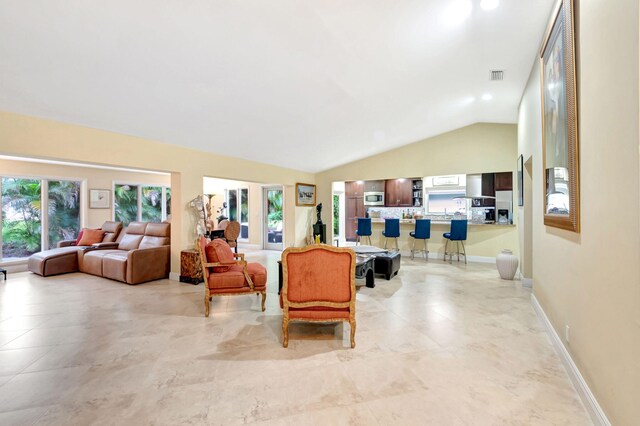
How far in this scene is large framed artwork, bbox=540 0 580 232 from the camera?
2.16m

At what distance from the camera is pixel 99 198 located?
25.7ft

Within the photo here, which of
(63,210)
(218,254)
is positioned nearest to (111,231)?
(63,210)

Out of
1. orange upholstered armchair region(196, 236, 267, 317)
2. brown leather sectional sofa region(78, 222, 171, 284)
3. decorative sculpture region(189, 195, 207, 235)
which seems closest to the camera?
orange upholstered armchair region(196, 236, 267, 317)

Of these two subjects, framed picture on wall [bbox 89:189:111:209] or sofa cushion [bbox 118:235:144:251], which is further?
framed picture on wall [bbox 89:189:111:209]

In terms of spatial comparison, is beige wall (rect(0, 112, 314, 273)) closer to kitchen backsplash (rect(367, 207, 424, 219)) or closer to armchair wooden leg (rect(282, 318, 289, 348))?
armchair wooden leg (rect(282, 318, 289, 348))

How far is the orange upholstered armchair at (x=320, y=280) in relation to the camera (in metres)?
2.79

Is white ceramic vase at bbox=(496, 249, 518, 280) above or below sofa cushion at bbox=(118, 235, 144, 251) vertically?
below

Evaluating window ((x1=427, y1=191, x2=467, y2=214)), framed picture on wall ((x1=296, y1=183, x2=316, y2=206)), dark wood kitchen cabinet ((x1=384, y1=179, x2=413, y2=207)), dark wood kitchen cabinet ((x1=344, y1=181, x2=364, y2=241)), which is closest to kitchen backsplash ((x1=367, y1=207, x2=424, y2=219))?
dark wood kitchen cabinet ((x1=384, y1=179, x2=413, y2=207))

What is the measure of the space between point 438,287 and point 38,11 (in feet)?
18.7

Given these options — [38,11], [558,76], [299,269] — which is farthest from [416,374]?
[38,11]

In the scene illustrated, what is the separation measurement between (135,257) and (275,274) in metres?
2.49

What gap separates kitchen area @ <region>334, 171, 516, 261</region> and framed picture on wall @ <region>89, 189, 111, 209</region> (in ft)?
24.3

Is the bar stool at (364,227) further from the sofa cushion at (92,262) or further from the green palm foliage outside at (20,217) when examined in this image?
the green palm foliage outside at (20,217)

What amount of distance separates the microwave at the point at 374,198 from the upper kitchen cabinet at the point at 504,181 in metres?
2.95
